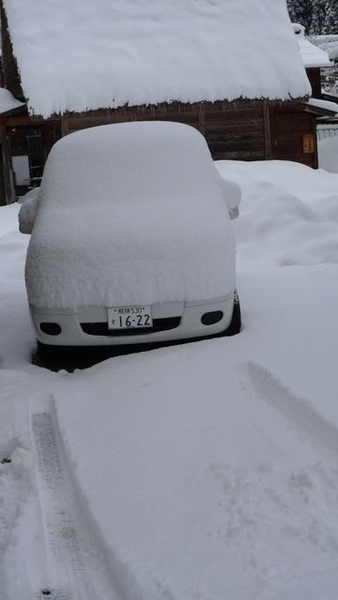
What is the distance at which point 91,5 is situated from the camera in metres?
20.7

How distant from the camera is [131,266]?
16.6 feet

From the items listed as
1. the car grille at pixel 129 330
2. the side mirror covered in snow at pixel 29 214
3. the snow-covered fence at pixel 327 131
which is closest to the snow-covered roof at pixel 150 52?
the side mirror covered in snow at pixel 29 214

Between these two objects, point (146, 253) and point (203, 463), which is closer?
point (203, 463)

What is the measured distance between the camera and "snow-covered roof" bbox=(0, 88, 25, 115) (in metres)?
19.7

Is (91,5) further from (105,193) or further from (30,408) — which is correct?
(30,408)

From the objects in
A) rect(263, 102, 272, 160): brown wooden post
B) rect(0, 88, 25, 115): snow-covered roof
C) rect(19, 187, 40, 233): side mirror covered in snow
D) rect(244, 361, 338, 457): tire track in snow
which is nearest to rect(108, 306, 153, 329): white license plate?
rect(244, 361, 338, 457): tire track in snow

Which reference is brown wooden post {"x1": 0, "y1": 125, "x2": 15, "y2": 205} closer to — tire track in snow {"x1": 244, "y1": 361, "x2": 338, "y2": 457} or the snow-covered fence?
tire track in snow {"x1": 244, "y1": 361, "x2": 338, "y2": 457}

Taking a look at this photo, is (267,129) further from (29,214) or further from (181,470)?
(181,470)

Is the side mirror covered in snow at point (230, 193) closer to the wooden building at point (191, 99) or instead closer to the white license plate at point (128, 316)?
the white license plate at point (128, 316)

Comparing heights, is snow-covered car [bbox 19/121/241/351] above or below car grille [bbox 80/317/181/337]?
above

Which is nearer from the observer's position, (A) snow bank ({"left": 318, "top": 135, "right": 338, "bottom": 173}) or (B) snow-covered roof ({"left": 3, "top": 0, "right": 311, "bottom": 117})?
(B) snow-covered roof ({"left": 3, "top": 0, "right": 311, "bottom": 117})

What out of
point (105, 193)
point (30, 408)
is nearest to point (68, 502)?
point (30, 408)

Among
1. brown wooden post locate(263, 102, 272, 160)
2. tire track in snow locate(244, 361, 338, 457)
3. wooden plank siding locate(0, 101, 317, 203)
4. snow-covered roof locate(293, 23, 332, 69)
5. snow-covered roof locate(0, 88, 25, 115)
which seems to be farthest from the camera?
snow-covered roof locate(293, 23, 332, 69)

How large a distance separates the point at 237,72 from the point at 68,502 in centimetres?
1724
